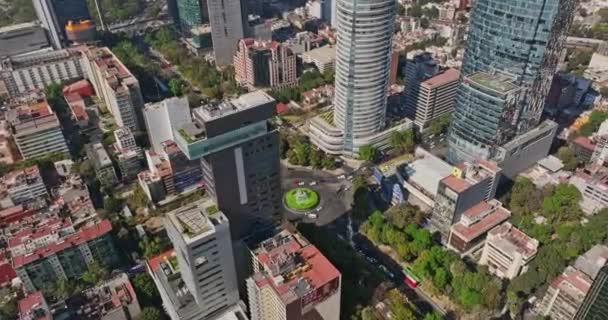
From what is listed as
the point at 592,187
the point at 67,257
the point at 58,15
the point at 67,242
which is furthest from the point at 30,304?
the point at 58,15

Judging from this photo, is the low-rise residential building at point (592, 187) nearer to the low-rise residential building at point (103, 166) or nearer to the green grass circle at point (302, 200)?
the green grass circle at point (302, 200)

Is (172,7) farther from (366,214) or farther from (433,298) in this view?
(433,298)

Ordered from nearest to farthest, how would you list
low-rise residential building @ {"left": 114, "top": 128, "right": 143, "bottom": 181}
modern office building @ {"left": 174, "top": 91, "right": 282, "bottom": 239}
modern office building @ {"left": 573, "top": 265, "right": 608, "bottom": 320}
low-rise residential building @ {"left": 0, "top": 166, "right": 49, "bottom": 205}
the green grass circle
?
modern office building @ {"left": 174, "top": 91, "right": 282, "bottom": 239} → modern office building @ {"left": 573, "top": 265, "right": 608, "bottom": 320} → low-rise residential building @ {"left": 0, "top": 166, "right": 49, "bottom": 205} → the green grass circle → low-rise residential building @ {"left": 114, "top": 128, "right": 143, "bottom": 181}

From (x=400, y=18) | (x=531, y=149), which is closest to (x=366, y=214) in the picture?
(x=531, y=149)

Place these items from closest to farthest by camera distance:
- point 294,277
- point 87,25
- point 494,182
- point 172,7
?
1. point 294,277
2. point 494,182
3. point 87,25
4. point 172,7

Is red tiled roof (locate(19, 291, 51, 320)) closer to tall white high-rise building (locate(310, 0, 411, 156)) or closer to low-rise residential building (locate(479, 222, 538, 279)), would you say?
tall white high-rise building (locate(310, 0, 411, 156))

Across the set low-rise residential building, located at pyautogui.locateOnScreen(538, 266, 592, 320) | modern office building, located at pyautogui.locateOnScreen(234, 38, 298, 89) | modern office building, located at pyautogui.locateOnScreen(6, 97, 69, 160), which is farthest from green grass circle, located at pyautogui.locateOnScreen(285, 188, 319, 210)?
modern office building, located at pyautogui.locateOnScreen(6, 97, 69, 160)
